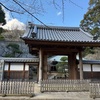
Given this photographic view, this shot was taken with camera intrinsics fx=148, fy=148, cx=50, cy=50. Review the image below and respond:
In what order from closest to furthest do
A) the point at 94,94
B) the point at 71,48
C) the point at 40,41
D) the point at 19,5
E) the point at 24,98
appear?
the point at 19,5, the point at 24,98, the point at 94,94, the point at 40,41, the point at 71,48

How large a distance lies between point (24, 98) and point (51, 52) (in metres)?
5.32

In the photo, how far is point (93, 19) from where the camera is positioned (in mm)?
21125

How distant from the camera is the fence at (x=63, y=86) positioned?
855cm

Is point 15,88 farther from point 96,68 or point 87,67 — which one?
point 96,68

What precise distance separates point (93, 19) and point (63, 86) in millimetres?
14929

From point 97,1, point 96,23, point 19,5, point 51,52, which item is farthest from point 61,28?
point 19,5

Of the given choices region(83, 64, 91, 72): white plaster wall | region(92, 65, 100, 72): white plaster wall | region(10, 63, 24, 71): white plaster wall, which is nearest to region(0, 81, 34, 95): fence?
region(10, 63, 24, 71): white plaster wall

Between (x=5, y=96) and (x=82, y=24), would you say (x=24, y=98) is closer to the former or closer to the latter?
(x=5, y=96)

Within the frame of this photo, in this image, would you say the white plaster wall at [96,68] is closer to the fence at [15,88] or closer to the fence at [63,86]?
the fence at [63,86]

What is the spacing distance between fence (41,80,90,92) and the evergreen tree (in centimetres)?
1268

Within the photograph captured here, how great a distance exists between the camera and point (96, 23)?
20922 millimetres

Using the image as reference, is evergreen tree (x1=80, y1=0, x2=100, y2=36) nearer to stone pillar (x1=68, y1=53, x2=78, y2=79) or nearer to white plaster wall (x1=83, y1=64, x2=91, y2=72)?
white plaster wall (x1=83, y1=64, x2=91, y2=72)

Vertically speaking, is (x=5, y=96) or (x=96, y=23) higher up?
(x=96, y=23)

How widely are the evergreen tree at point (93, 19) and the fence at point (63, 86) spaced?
12685 mm
